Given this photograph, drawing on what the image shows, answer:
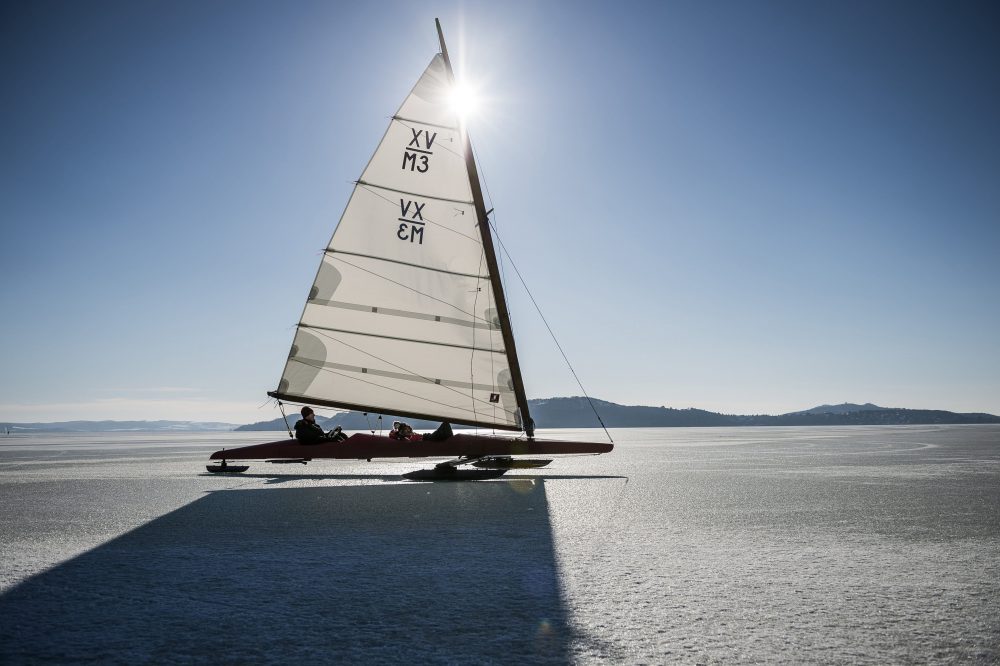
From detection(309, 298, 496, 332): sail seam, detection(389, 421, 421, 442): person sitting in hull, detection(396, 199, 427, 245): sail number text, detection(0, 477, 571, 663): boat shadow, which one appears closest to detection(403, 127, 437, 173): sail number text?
detection(396, 199, 427, 245): sail number text

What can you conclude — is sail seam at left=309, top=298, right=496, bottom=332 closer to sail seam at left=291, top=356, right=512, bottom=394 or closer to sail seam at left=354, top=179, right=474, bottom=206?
sail seam at left=291, top=356, right=512, bottom=394

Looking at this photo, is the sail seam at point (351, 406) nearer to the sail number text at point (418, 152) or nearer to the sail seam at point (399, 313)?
the sail seam at point (399, 313)

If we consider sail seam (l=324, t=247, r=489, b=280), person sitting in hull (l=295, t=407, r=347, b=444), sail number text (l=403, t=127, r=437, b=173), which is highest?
sail number text (l=403, t=127, r=437, b=173)

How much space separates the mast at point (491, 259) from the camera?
1772 centimetres

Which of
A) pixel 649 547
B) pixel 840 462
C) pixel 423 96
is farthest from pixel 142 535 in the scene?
pixel 840 462

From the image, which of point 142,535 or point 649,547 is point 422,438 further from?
point 649,547

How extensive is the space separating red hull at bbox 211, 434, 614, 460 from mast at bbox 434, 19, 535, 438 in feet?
2.92

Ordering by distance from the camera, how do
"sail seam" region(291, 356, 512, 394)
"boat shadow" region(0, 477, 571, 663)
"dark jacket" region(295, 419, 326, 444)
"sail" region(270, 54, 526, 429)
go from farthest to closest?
"sail seam" region(291, 356, 512, 394)
"sail" region(270, 54, 526, 429)
"dark jacket" region(295, 419, 326, 444)
"boat shadow" region(0, 477, 571, 663)

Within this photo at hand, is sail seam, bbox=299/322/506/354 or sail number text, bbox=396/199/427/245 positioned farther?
sail seam, bbox=299/322/506/354

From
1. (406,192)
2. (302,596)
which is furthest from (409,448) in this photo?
(302,596)

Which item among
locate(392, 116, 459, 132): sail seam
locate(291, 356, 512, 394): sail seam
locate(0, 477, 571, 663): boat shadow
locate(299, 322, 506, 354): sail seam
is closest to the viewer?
locate(0, 477, 571, 663): boat shadow

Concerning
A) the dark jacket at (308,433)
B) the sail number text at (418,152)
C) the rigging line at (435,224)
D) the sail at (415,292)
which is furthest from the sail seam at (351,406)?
the sail number text at (418,152)

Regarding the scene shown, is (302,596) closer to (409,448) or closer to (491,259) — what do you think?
(409,448)

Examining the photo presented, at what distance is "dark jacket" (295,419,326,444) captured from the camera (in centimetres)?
1761
